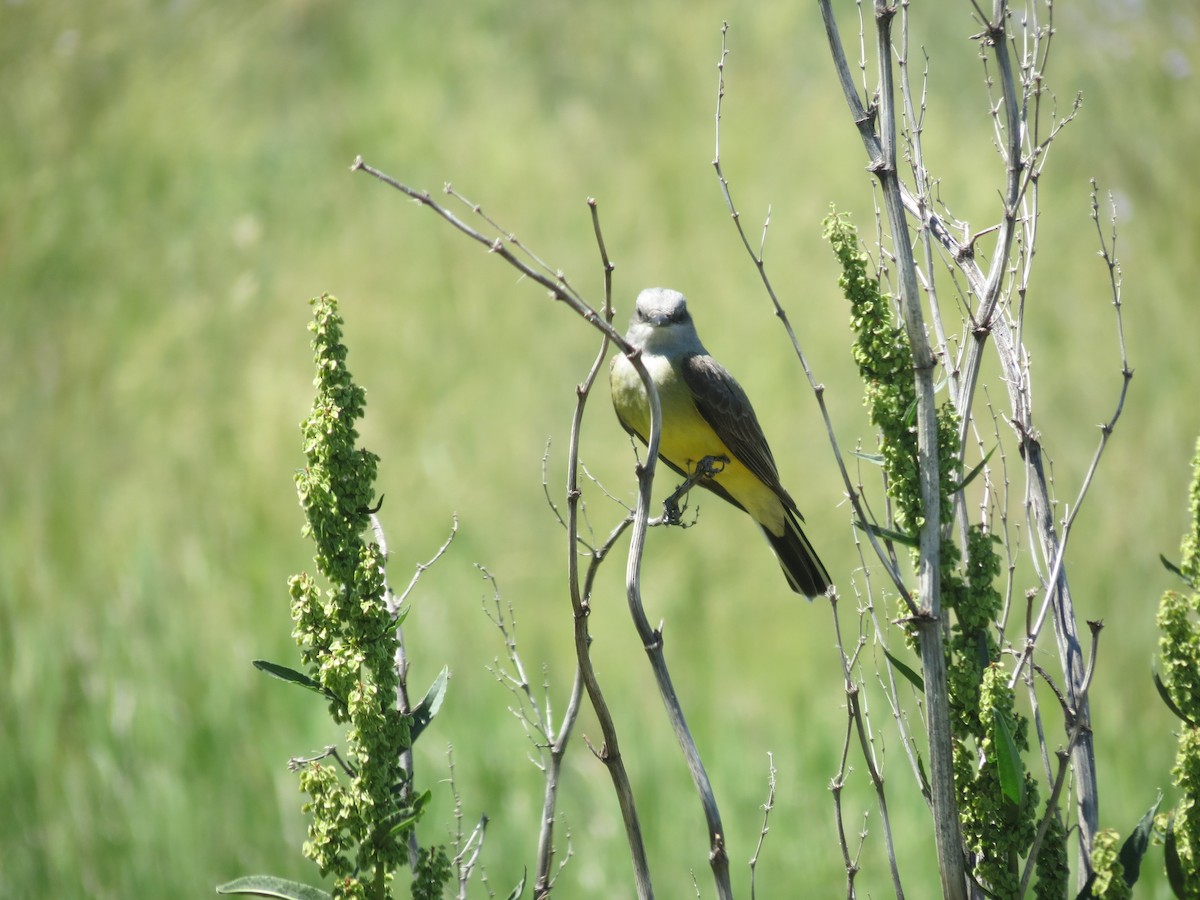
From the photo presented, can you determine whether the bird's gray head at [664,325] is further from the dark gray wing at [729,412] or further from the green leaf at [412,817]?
the green leaf at [412,817]

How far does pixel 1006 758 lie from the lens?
1974mm

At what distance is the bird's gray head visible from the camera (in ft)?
14.9

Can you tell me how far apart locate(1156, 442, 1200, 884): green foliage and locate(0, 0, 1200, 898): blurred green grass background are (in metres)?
3.40

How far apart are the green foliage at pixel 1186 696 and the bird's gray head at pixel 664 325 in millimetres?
2425

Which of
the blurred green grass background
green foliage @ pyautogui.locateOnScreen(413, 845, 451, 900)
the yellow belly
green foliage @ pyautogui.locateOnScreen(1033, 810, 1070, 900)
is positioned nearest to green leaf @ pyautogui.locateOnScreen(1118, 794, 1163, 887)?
green foliage @ pyautogui.locateOnScreen(1033, 810, 1070, 900)

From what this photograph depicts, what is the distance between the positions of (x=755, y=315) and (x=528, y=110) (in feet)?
9.89

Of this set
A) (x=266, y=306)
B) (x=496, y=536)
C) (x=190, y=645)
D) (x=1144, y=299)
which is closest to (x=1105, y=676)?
(x=1144, y=299)

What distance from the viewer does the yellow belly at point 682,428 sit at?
427 cm

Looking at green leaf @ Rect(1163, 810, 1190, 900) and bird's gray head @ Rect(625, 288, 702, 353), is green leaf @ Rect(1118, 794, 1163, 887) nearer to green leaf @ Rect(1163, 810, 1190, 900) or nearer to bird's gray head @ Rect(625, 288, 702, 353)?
green leaf @ Rect(1163, 810, 1190, 900)

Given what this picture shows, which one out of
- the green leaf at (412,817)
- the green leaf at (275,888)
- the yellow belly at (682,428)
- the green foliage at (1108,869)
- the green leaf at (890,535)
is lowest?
the green foliage at (1108,869)

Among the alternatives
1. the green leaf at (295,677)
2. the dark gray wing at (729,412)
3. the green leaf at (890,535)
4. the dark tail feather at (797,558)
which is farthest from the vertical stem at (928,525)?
the dark tail feather at (797,558)

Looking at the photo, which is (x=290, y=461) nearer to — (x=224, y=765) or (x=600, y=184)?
(x=224, y=765)

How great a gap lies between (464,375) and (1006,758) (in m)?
6.67

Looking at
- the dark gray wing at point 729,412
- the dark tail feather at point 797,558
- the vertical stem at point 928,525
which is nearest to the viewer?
the vertical stem at point 928,525
